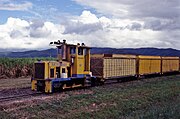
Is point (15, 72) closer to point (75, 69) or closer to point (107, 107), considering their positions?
point (75, 69)

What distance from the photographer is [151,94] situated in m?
20.1

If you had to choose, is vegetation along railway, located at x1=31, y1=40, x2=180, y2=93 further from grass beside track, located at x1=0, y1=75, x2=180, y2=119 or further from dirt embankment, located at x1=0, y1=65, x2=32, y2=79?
dirt embankment, located at x1=0, y1=65, x2=32, y2=79

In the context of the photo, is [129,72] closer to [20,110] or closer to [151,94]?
[151,94]

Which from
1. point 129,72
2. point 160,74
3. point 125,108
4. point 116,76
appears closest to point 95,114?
point 125,108

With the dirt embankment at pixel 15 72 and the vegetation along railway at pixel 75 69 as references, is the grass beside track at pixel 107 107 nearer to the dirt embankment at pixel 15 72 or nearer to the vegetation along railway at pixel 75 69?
the vegetation along railway at pixel 75 69

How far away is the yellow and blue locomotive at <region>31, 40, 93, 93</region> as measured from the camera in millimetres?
20188

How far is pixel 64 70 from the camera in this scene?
2158cm

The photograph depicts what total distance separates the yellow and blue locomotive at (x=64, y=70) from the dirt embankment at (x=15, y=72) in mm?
14276

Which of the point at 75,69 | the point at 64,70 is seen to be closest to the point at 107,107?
the point at 64,70

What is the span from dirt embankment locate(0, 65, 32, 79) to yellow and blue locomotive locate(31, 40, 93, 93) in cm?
1428

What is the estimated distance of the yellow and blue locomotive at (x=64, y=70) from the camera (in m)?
20.2

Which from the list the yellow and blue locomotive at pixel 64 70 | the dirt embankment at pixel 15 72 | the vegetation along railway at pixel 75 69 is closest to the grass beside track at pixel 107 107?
the yellow and blue locomotive at pixel 64 70

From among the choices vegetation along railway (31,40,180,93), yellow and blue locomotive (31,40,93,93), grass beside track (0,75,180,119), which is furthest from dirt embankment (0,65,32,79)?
grass beside track (0,75,180,119)

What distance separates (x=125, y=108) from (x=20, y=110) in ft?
18.0
